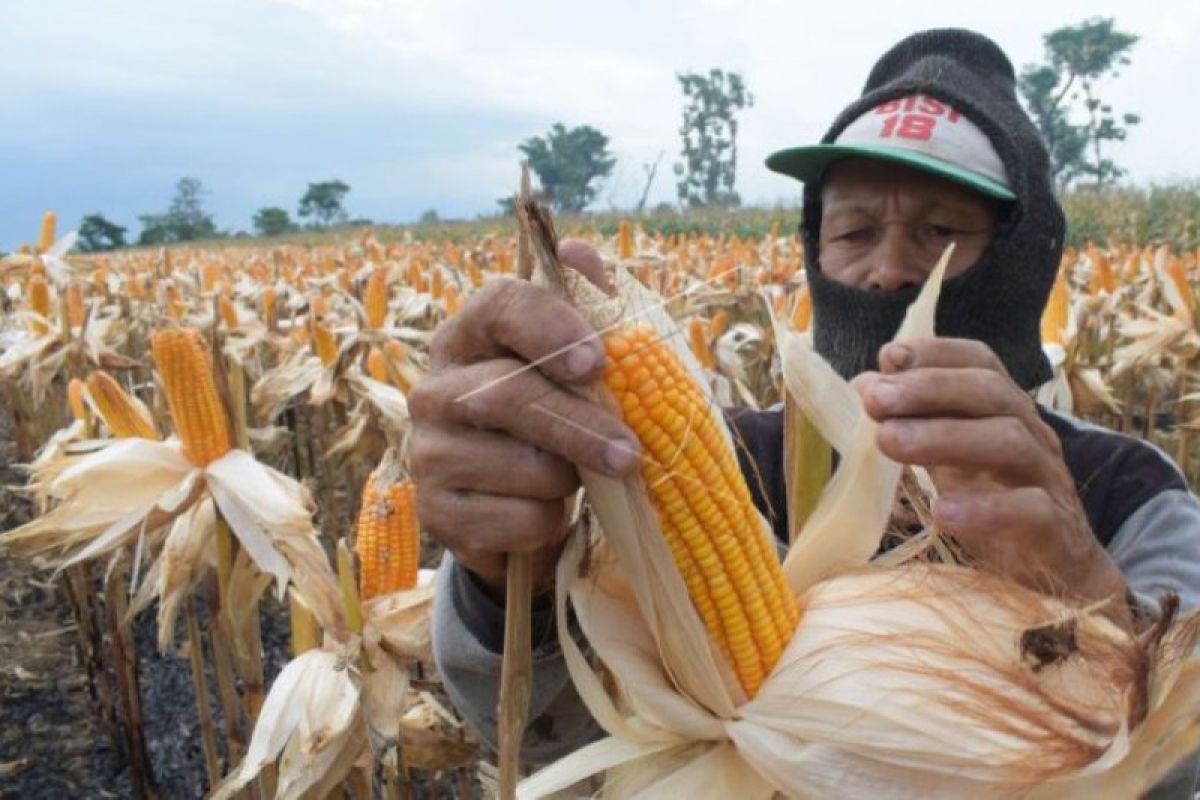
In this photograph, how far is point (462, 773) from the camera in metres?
2.69

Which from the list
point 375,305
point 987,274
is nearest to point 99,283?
point 375,305

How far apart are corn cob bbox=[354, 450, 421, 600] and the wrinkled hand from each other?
3.95ft

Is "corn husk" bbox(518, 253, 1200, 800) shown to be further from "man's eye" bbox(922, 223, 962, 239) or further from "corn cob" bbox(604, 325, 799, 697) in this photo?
"man's eye" bbox(922, 223, 962, 239)

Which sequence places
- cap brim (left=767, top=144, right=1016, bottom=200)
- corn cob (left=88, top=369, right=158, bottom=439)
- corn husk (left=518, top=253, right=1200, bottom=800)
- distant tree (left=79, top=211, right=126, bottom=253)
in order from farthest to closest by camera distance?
1. distant tree (left=79, top=211, right=126, bottom=253)
2. corn cob (left=88, top=369, right=158, bottom=439)
3. cap brim (left=767, top=144, right=1016, bottom=200)
4. corn husk (left=518, top=253, right=1200, bottom=800)

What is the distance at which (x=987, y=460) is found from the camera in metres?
1.09

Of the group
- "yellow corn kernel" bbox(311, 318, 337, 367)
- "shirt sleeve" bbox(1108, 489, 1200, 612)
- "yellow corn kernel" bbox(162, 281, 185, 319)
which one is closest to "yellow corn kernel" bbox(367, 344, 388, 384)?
"yellow corn kernel" bbox(311, 318, 337, 367)

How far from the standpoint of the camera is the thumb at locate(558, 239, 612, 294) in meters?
1.06

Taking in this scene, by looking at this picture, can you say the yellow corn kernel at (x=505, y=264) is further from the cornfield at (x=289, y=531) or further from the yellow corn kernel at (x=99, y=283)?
the cornfield at (x=289, y=531)

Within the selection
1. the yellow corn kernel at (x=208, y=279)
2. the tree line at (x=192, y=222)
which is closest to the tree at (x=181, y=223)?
the tree line at (x=192, y=222)

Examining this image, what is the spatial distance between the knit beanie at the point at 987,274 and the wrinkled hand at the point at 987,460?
68 cm

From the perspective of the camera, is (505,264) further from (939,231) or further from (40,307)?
(939,231)

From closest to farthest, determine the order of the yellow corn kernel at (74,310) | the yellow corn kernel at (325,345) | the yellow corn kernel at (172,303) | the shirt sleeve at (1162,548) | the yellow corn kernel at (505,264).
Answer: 1. the shirt sleeve at (1162,548)
2. the yellow corn kernel at (325,345)
3. the yellow corn kernel at (74,310)
4. the yellow corn kernel at (172,303)
5. the yellow corn kernel at (505,264)

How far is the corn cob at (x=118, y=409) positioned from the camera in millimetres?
2529

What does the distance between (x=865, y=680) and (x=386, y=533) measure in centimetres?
131
